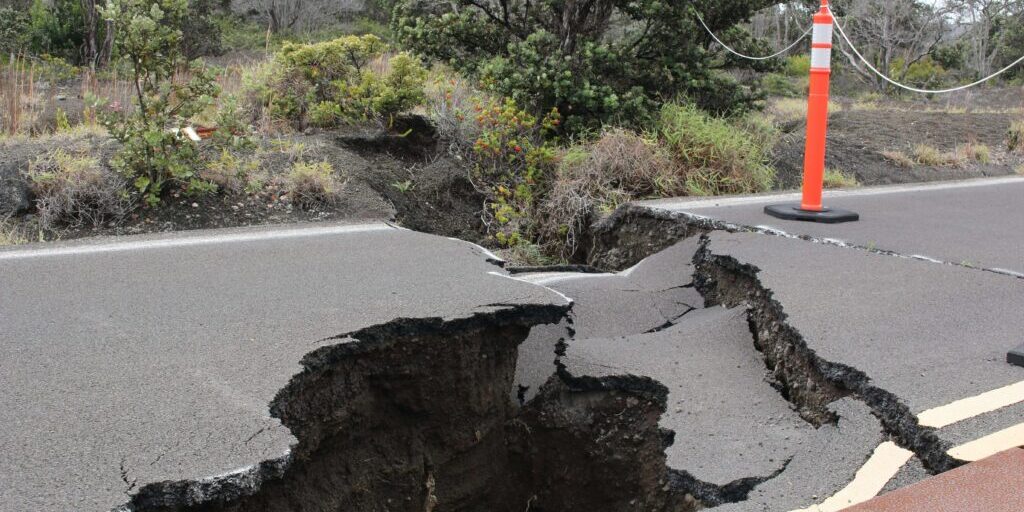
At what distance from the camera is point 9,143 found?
754 cm

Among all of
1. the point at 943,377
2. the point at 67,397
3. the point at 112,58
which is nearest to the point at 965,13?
the point at 112,58

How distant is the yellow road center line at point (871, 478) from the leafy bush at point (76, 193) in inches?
221

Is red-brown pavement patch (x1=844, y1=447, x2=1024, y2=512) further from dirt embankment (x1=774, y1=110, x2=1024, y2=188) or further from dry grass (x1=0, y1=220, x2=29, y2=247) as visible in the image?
dirt embankment (x1=774, y1=110, x2=1024, y2=188)

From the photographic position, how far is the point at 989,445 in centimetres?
305

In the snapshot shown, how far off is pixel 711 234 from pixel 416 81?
14.3 feet

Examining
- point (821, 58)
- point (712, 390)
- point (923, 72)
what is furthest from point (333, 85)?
point (923, 72)

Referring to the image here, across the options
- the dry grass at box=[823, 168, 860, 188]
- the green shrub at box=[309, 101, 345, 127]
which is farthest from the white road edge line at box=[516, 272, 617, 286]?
the dry grass at box=[823, 168, 860, 188]

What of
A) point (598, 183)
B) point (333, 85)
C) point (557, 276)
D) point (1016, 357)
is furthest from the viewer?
point (333, 85)

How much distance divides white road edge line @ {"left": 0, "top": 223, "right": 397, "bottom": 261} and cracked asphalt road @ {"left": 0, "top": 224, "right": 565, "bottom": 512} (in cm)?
2

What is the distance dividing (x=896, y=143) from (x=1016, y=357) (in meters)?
10.1

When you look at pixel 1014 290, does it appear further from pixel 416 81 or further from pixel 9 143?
pixel 9 143

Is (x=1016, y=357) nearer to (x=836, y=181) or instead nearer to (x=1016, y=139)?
(x=836, y=181)

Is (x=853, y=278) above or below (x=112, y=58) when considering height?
below

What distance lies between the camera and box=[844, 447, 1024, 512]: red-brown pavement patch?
2646 millimetres
